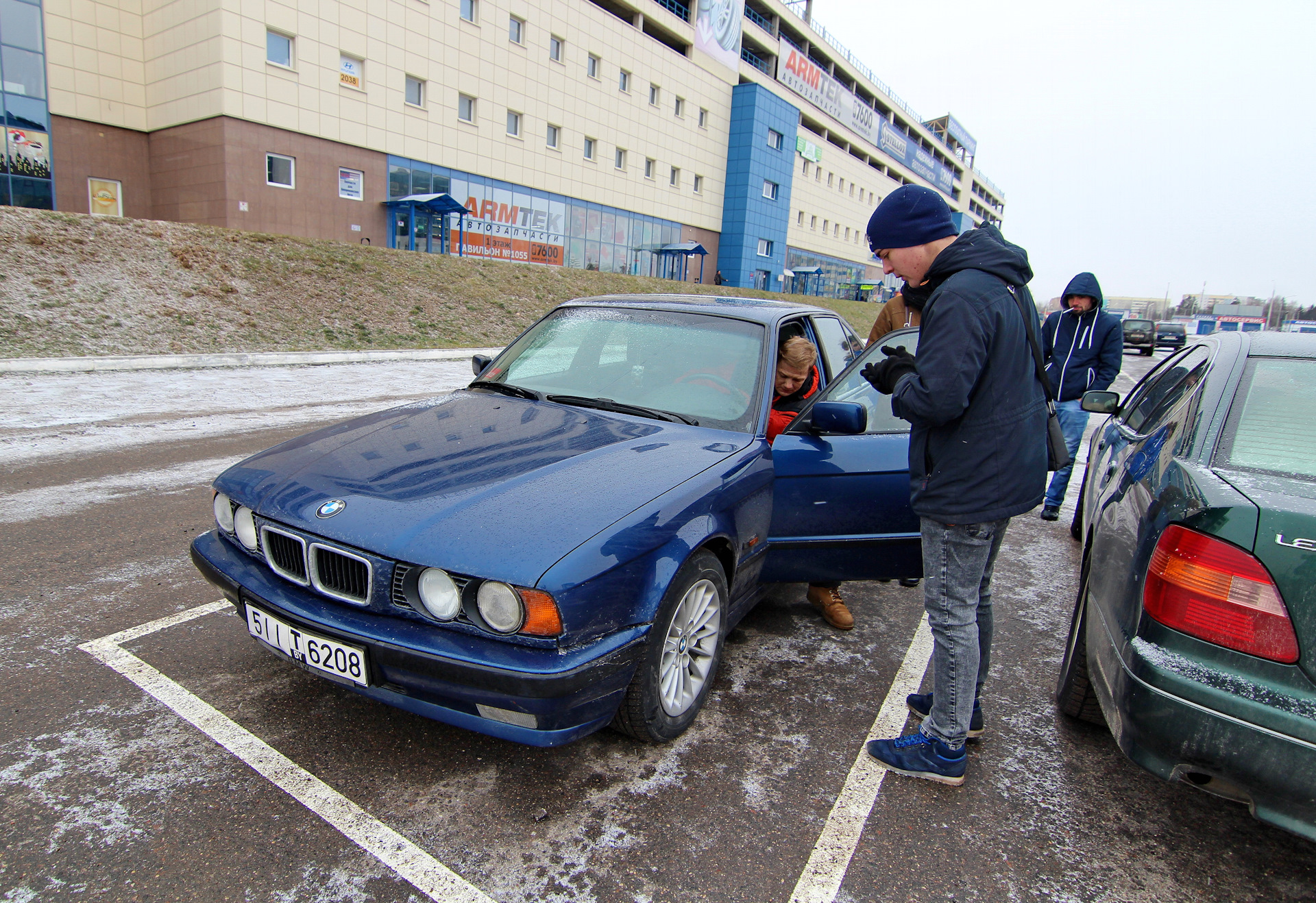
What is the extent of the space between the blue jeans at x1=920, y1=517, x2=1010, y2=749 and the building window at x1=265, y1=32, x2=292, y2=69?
27.2m

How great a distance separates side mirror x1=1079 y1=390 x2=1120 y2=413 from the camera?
13.4ft

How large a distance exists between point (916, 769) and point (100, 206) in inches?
1205

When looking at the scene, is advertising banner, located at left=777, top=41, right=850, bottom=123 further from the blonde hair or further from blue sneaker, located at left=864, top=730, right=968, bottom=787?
blue sneaker, located at left=864, top=730, right=968, bottom=787

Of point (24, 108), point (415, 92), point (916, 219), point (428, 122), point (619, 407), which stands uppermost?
point (415, 92)

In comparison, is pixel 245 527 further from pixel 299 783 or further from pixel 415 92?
pixel 415 92

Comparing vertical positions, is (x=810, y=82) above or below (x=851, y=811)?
above

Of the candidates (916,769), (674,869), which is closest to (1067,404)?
(916,769)

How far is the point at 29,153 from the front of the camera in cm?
2270

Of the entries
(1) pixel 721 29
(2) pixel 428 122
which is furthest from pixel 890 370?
(1) pixel 721 29

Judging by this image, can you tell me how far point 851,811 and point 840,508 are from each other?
1.22 m

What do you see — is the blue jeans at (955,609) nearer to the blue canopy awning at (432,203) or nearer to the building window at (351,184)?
the blue canopy awning at (432,203)

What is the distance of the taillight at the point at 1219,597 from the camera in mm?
1762

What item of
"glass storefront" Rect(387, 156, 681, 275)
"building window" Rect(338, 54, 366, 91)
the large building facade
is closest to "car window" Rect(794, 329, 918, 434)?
the large building facade

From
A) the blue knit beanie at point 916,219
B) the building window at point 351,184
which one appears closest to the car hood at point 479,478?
the blue knit beanie at point 916,219
